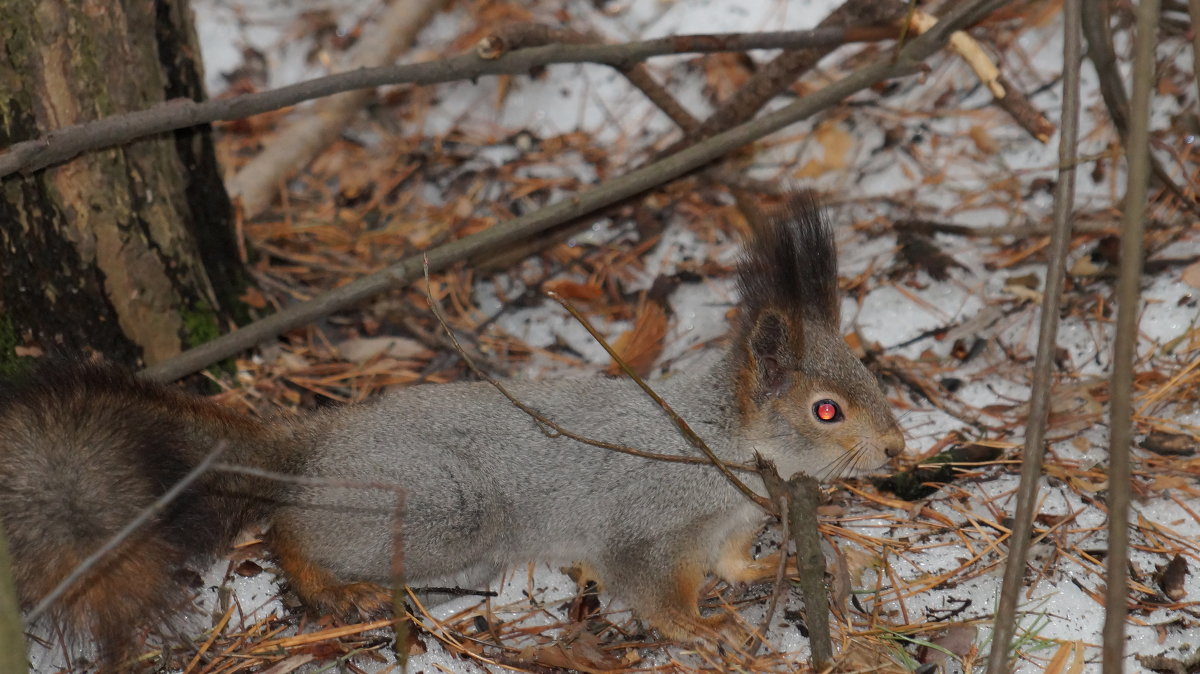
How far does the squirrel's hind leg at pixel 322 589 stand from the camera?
84.0 inches

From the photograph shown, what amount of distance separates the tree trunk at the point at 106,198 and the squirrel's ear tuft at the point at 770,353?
1.42 m

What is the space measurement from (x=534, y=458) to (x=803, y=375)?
23.5 inches

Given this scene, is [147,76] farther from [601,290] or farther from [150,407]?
[601,290]

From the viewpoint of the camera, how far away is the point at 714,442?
2.28 meters

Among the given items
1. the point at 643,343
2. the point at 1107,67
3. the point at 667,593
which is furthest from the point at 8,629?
the point at 1107,67

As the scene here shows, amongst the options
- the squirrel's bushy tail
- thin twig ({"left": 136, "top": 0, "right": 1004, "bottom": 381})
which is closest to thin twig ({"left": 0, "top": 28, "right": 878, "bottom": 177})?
thin twig ({"left": 136, "top": 0, "right": 1004, "bottom": 381})

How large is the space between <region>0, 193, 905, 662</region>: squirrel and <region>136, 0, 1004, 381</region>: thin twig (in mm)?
373

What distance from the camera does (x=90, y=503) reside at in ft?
5.94

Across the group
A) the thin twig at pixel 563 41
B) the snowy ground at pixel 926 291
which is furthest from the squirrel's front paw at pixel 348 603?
the thin twig at pixel 563 41

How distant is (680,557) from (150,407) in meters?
1.12

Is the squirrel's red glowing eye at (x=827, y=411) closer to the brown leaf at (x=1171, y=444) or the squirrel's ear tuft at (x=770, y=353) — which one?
the squirrel's ear tuft at (x=770, y=353)

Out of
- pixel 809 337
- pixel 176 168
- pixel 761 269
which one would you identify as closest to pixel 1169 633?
pixel 809 337

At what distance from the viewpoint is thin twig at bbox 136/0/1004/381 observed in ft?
8.32

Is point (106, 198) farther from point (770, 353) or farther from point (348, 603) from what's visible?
point (770, 353)
